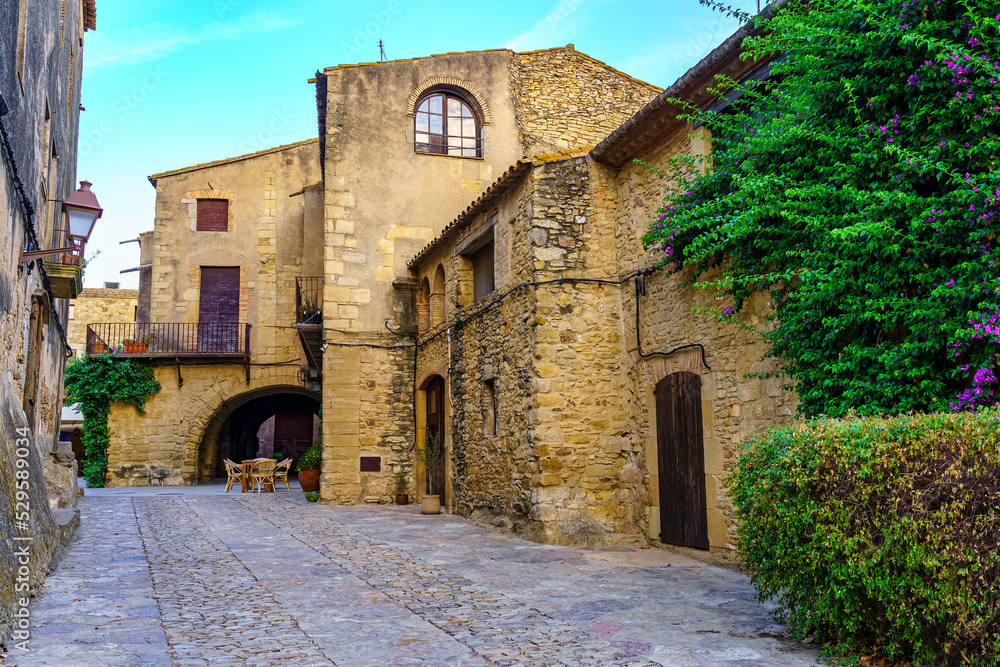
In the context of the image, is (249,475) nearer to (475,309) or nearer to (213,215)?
(213,215)

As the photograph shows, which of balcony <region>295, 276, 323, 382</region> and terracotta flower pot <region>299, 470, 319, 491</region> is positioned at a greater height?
balcony <region>295, 276, 323, 382</region>

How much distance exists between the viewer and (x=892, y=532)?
10.6ft

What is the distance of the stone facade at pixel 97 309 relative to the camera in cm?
2895

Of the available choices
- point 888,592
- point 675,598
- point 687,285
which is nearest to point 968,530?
point 888,592

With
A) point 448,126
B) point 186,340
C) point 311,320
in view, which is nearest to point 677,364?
point 448,126

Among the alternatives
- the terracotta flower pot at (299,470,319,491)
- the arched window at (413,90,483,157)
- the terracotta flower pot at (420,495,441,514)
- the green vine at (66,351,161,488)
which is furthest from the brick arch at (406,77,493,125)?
the green vine at (66,351,161,488)

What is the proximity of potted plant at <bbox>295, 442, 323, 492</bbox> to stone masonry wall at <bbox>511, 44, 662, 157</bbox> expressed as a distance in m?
7.23

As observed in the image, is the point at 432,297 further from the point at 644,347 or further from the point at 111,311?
the point at 111,311

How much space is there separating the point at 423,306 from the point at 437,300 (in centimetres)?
74

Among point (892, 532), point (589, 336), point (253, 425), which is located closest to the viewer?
point (892, 532)

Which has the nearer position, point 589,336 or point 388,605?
point 388,605

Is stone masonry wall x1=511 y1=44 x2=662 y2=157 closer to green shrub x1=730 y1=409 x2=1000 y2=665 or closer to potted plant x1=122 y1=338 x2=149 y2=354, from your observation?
green shrub x1=730 y1=409 x2=1000 y2=665

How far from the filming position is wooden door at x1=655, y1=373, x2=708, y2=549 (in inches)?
277

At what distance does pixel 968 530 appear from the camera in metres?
3.06
